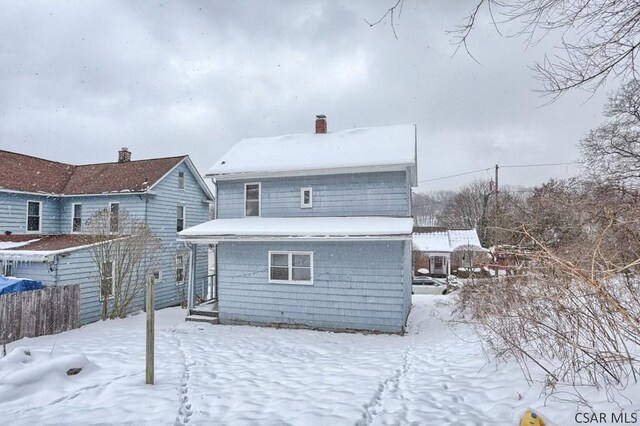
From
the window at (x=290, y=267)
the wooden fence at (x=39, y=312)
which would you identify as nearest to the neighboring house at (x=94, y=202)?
the wooden fence at (x=39, y=312)

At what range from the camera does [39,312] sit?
1062cm

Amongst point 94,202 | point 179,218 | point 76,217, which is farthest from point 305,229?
point 76,217

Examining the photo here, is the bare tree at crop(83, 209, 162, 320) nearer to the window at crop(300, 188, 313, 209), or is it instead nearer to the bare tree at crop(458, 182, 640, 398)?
the window at crop(300, 188, 313, 209)

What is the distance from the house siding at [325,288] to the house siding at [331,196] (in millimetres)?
1482

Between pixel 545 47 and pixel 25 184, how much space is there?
68.8 ft

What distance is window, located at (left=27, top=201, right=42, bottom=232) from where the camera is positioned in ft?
54.5

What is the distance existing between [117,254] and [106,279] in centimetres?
105

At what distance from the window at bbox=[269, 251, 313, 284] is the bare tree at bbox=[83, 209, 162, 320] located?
5.35 m

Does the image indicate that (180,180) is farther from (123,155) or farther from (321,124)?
(321,124)

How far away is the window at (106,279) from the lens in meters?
13.6

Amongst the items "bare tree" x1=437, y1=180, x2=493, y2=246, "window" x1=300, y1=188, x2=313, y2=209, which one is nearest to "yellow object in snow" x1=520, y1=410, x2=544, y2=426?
"window" x1=300, y1=188, x2=313, y2=209

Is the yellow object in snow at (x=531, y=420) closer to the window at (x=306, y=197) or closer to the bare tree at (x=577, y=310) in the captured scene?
the bare tree at (x=577, y=310)

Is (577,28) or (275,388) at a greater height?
(577,28)

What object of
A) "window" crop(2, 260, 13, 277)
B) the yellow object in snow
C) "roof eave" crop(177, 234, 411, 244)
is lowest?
the yellow object in snow
